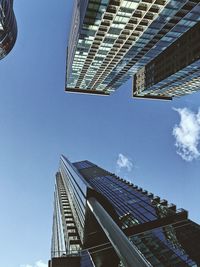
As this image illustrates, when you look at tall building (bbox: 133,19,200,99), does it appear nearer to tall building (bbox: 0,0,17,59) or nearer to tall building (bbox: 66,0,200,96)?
tall building (bbox: 66,0,200,96)

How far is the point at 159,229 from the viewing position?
5412cm

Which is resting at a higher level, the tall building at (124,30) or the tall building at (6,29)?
the tall building at (6,29)

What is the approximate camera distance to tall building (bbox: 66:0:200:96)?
66438 mm

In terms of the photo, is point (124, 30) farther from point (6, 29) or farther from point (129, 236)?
point (129, 236)

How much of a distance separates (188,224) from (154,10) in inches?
1812

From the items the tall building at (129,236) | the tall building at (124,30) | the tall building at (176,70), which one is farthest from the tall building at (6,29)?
the tall building at (129,236)

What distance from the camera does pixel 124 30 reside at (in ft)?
260

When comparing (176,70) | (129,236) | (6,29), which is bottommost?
(129,236)

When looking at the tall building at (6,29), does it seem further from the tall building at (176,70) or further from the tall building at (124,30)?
Result: the tall building at (176,70)

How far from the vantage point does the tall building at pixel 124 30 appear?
218 ft

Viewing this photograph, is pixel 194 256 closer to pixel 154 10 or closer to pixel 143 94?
pixel 154 10

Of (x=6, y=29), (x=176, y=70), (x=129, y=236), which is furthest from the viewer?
(x=6, y=29)

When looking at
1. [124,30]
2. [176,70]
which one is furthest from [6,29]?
[176,70]

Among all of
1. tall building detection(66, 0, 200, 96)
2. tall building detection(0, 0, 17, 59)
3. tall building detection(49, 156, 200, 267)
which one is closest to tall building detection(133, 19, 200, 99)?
tall building detection(66, 0, 200, 96)
